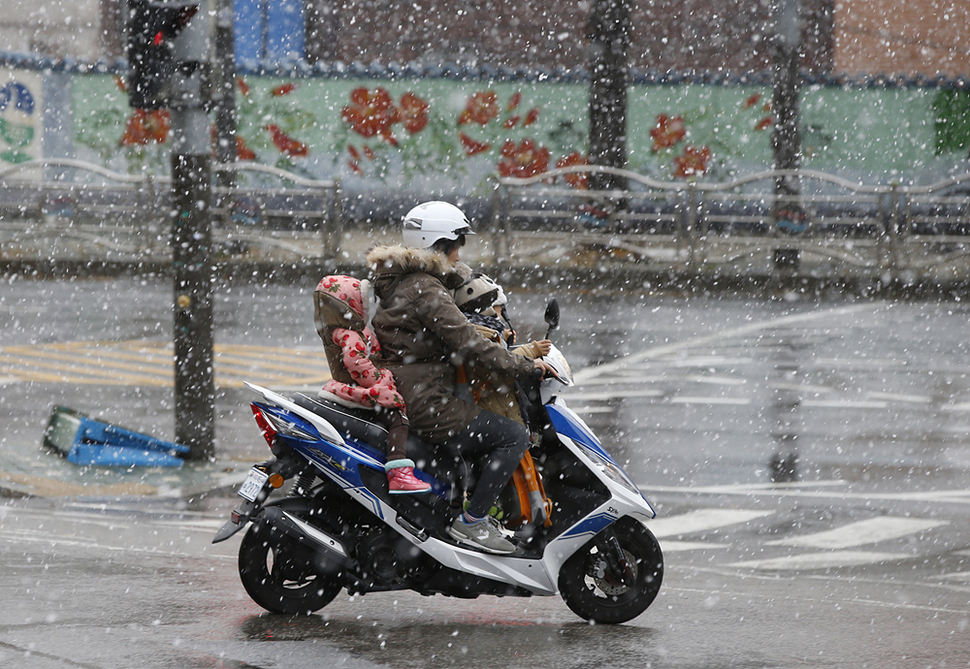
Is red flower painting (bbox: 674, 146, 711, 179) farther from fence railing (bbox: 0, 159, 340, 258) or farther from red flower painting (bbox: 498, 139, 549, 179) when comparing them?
fence railing (bbox: 0, 159, 340, 258)

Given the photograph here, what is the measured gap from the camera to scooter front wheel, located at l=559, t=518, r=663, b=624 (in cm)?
618

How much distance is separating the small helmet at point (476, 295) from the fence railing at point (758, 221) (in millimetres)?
16704

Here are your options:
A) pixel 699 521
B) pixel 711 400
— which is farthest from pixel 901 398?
pixel 699 521

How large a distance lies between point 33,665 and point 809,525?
5013 mm

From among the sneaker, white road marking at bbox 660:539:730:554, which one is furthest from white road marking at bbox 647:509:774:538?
the sneaker

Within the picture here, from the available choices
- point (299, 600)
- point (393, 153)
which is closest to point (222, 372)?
point (299, 600)

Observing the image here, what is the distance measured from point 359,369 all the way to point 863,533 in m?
3.86

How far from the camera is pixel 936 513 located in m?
8.98

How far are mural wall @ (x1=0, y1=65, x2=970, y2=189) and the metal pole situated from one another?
18.3 m

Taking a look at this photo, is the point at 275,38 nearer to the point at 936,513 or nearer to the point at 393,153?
the point at 393,153

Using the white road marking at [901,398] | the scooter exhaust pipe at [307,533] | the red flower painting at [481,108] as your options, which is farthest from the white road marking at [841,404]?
the red flower painting at [481,108]

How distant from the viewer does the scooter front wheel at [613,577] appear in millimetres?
6180

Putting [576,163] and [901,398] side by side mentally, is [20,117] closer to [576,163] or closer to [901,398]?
[576,163]

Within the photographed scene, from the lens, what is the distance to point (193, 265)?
1010 centimetres
